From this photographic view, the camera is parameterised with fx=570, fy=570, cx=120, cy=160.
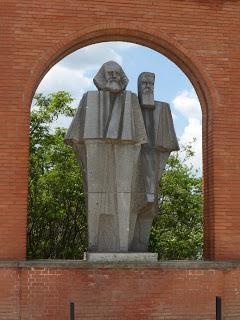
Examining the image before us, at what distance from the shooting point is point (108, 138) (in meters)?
9.37

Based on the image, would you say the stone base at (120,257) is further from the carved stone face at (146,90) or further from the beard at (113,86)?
the beard at (113,86)

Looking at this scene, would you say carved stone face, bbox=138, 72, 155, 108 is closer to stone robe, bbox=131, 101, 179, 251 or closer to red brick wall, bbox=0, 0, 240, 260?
stone robe, bbox=131, 101, 179, 251

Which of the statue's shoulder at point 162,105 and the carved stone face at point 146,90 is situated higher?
the carved stone face at point 146,90

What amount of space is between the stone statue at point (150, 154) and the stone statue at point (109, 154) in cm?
23

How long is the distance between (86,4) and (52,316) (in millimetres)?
5192

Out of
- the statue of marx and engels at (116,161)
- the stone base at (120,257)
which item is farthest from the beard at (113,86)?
the stone base at (120,257)

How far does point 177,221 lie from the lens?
66.0 feet

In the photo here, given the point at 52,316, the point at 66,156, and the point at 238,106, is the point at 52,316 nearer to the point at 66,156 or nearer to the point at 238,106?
the point at 238,106

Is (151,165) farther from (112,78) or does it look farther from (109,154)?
(112,78)

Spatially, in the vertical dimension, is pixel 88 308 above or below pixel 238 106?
below

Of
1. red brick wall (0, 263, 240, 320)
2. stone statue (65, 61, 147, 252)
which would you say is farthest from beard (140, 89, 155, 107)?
red brick wall (0, 263, 240, 320)

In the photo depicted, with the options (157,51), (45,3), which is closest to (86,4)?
(45,3)

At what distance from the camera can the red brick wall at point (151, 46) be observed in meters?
9.11

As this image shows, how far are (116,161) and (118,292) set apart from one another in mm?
2121
